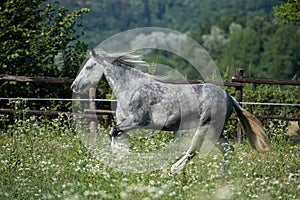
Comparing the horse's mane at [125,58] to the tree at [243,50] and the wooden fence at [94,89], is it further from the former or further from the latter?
the tree at [243,50]

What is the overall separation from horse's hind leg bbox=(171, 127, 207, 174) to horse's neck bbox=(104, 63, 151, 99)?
0.99m

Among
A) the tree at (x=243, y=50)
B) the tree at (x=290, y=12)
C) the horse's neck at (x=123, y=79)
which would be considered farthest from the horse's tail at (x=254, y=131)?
the tree at (x=243, y=50)

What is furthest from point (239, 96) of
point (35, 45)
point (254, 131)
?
point (35, 45)

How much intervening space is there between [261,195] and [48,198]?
7.11 ft

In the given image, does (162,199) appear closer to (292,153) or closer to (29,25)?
(292,153)

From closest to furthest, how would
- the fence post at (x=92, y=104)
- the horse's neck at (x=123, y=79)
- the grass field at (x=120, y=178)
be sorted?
the grass field at (x=120, y=178)
the horse's neck at (x=123, y=79)
the fence post at (x=92, y=104)

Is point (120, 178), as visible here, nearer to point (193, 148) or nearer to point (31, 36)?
point (193, 148)

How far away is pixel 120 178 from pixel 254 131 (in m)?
2.70

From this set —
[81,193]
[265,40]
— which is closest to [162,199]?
[81,193]

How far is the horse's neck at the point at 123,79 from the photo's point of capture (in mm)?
8078

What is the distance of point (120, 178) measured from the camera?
6.53m

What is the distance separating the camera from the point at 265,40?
83625mm

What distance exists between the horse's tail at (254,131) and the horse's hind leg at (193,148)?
0.74 meters

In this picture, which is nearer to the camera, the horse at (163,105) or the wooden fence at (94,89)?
the horse at (163,105)
